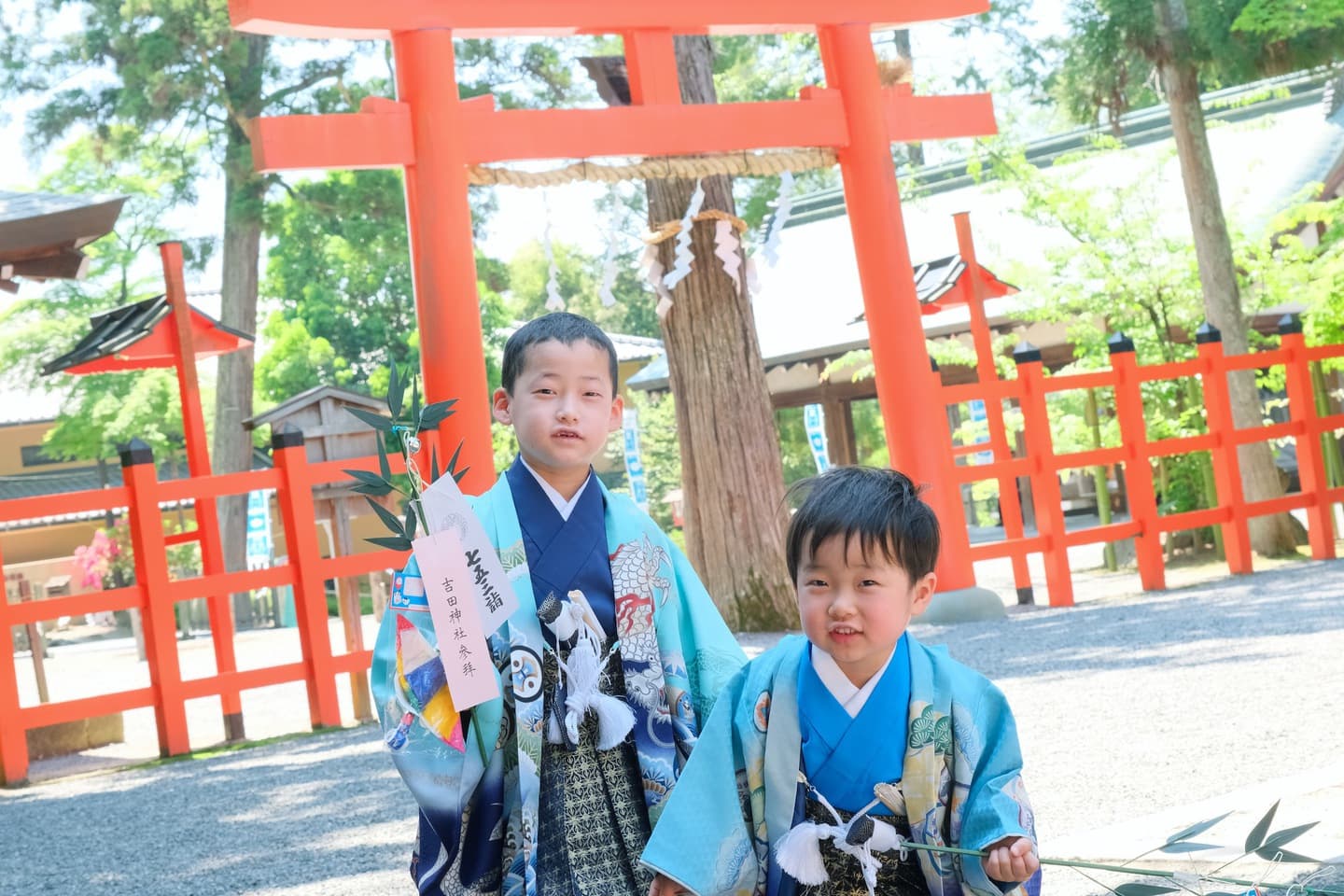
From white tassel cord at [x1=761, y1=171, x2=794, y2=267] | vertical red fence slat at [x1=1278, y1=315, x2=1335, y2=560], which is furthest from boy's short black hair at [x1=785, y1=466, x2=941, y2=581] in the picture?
vertical red fence slat at [x1=1278, y1=315, x2=1335, y2=560]

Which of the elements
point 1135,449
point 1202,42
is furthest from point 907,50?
point 1135,449

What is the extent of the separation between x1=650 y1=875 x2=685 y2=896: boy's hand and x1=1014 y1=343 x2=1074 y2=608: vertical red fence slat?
6.29 metres

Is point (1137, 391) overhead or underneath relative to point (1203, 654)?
overhead

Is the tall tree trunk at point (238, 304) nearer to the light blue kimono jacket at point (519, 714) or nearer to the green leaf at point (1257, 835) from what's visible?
the light blue kimono jacket at point (519, 714)

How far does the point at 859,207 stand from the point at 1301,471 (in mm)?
3840

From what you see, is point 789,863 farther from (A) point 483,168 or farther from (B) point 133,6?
(B) point 133,6

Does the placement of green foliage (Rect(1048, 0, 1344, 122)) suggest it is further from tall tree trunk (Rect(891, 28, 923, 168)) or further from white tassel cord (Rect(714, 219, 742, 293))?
tall tree trunk (Rect(891, 28, 923, 168))

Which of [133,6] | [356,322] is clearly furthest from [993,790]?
[356,322]

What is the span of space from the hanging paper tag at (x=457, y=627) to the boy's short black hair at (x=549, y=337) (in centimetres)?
39

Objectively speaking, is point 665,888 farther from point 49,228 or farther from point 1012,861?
point 49,228

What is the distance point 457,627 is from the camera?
2016mm

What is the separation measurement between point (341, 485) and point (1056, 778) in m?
4.20

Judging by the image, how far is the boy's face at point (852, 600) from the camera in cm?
177

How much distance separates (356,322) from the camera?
70.5 feet
